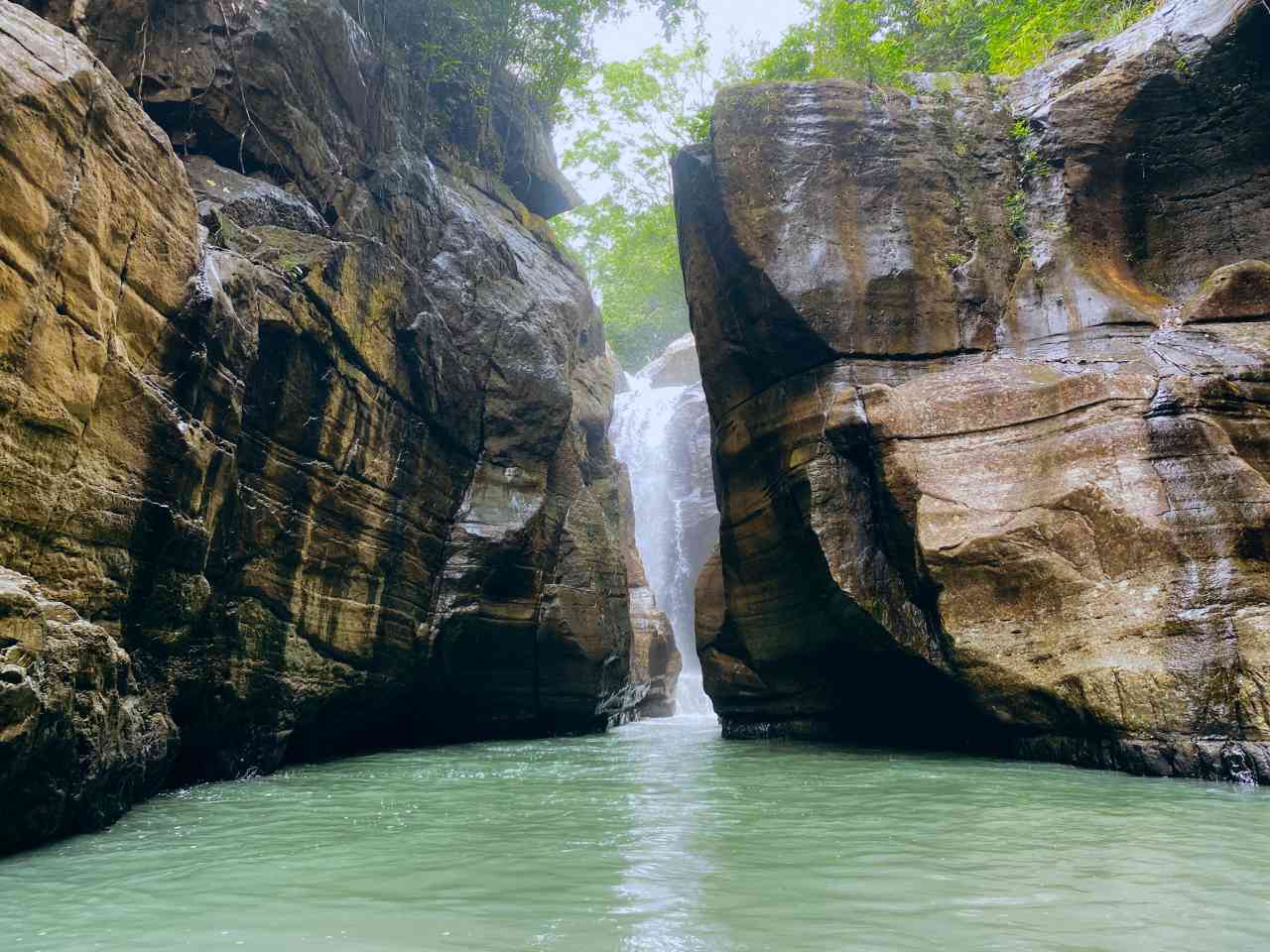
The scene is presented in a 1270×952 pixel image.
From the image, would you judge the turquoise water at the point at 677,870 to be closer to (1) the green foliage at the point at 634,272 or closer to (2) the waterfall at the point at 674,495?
(2) the waterfall at the point at 674,495

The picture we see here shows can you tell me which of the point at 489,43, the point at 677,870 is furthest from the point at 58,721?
the point at 489,43

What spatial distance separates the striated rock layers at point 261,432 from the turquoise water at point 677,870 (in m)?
1.11

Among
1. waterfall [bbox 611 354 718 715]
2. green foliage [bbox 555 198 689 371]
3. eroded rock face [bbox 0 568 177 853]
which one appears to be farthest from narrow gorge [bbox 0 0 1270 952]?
green foliage [bbox 555 198 689 371]

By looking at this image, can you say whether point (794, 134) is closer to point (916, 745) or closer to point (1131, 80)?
point (1131, 80)

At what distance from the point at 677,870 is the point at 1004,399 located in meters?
7.02

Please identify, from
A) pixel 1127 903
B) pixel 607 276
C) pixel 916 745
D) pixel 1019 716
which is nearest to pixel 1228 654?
pixel 1019 716

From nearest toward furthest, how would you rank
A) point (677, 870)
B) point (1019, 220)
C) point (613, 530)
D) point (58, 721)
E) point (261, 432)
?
point (677, 870), point (58, 721), point (261, 432), point (1019, 220), point (613, 530)

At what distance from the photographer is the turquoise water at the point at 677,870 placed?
2.91m

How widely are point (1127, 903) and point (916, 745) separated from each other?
7.31 m

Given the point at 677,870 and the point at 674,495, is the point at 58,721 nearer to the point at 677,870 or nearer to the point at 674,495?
the point at 677,870

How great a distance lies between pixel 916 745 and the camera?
10.1 metres

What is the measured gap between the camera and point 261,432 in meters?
8.81


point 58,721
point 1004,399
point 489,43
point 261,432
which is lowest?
point 58,721

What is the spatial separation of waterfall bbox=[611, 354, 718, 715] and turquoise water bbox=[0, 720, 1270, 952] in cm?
1923
